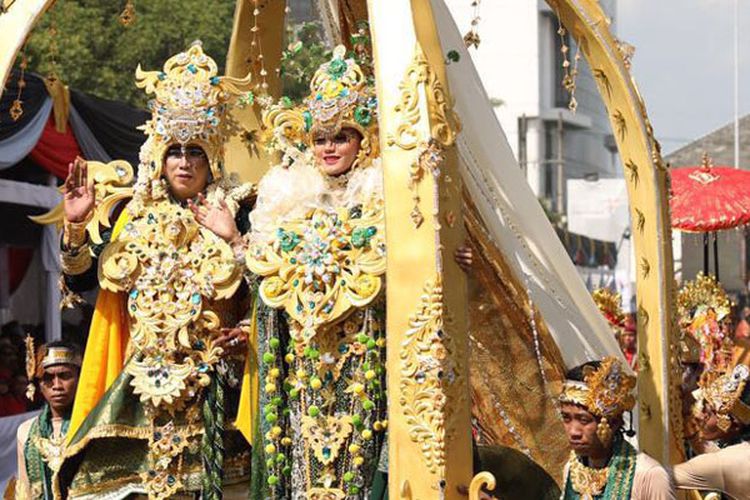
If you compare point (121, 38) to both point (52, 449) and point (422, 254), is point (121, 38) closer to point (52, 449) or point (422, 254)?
point (52, 449)

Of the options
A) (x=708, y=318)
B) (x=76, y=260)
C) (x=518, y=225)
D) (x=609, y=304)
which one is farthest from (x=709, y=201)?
(x=76, y=260)

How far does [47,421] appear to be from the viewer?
7102 millimetres

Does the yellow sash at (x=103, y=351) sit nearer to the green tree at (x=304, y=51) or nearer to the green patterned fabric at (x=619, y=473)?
the green tree at (x=304, y=51)

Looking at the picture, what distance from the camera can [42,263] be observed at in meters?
12.5

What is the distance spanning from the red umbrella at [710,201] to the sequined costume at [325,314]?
4.32 m

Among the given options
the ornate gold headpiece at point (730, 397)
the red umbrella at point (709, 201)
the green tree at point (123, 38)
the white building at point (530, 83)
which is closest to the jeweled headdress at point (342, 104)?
the ornate gold headpiece at point (730, 397)

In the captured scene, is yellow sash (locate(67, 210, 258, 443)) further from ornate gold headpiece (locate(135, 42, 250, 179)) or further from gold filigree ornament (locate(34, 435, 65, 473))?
ornate gold headpiece (locate(135, 42, 250, 179))

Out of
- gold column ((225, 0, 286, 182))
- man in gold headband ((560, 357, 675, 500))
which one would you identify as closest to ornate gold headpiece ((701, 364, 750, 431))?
man in gold headband ((560, 357, 675, 500))

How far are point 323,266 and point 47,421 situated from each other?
5.20ft

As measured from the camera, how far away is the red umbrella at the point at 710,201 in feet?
33.8

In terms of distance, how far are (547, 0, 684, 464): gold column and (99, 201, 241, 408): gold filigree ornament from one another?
5.15 ft

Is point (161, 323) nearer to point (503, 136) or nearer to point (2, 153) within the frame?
point (503, 136)

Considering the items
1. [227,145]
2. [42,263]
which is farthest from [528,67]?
[227,145]

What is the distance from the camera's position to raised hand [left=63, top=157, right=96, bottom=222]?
22.0 feet
